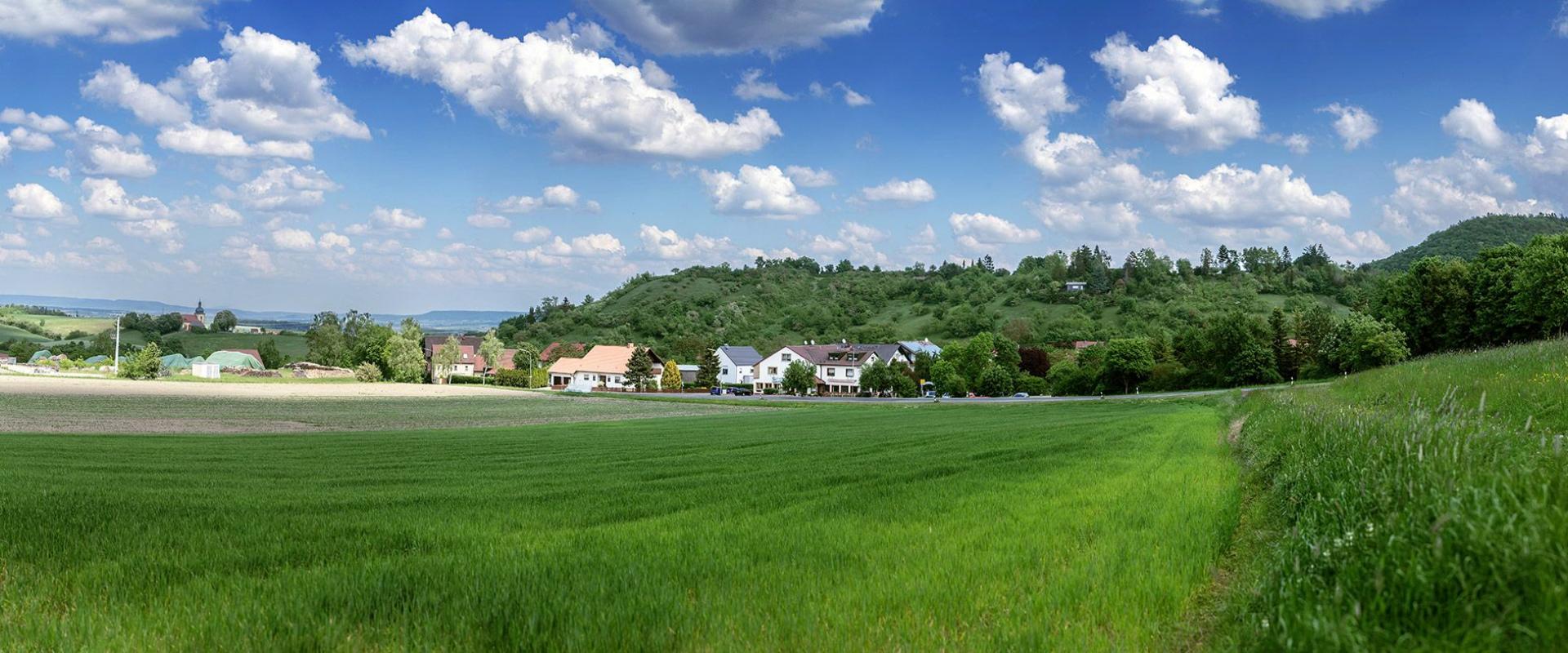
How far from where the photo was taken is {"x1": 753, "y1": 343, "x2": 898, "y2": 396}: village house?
138 m

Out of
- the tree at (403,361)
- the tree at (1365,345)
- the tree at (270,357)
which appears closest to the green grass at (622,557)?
the tree at (1365,345)

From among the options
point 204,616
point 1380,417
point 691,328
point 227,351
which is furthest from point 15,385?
point 691,328

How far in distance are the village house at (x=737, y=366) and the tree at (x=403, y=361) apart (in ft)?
172

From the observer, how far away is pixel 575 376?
145750 millimetres

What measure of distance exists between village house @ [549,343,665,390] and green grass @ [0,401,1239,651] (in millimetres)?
127746

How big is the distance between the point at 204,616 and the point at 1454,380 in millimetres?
26119

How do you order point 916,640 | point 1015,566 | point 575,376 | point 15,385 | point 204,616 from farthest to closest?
point 575,376
point 15,385
point 1015,566
point 204,616
point 916,640

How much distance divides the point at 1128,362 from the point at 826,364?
5559cm

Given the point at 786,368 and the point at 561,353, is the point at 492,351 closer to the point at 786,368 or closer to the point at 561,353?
the point at 561,353

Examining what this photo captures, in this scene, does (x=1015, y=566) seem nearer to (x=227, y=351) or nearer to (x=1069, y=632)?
(x=1069, y=632)

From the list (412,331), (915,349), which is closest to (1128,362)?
(915,349)

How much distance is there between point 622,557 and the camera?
26.2ft

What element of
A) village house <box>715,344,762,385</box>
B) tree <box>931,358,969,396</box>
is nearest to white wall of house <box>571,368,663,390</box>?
village house <box>715,344,762,385</box>

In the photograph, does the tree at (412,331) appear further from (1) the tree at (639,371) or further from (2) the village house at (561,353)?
(1) the tree at (639,371)
